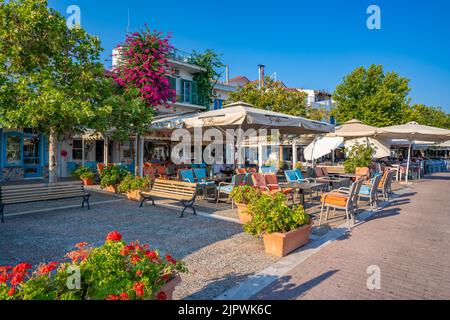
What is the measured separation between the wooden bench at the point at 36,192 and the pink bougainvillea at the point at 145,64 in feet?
13.6

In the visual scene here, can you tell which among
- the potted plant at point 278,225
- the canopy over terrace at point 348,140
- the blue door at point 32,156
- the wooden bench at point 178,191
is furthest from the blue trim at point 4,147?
the potted plant at point 278,225

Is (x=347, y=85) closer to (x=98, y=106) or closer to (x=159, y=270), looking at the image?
(x=98, y=106)

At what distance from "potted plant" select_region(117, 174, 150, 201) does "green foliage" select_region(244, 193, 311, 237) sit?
4858 mm

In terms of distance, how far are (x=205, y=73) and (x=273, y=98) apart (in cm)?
687

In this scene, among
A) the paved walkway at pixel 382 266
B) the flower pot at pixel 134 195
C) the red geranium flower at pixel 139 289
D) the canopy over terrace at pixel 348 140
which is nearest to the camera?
the red geranium flower at pixel 139 289

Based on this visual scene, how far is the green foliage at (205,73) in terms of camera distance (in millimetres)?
23750

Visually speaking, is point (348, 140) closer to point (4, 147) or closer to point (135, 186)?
point (135, 186)

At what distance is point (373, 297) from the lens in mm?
3301

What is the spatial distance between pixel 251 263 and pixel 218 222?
8.30 ft

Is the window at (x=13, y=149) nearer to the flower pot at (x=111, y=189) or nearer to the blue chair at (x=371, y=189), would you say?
the flower pot at (x=111, y=189)

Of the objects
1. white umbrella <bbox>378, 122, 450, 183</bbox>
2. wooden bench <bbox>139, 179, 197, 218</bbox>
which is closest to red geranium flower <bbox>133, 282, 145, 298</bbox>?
wooden bench <bbox>139, 179, 197, 218</bbox>

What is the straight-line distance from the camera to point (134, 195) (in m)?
9.34
